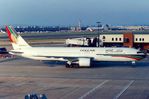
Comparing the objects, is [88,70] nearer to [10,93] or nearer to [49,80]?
[49,80]

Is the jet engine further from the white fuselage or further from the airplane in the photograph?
the white fuselage

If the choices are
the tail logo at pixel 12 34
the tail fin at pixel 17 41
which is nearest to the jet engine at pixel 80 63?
the tail fin at pixel 17 41

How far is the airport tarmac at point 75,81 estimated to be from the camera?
35.4 meters

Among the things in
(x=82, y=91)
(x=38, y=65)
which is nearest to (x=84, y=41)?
(x=38, y=65)

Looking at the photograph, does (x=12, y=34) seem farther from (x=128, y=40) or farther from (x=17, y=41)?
(x=128, y=40)

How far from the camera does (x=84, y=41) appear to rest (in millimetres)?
98562

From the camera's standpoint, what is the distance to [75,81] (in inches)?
1711

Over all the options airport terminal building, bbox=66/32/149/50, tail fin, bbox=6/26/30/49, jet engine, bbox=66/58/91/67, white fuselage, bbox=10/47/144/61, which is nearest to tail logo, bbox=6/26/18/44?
tail fin, bbox=6/26/30/49

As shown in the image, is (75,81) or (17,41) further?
(17,41)

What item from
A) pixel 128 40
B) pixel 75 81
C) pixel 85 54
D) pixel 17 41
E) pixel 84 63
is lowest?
pixel 75 81

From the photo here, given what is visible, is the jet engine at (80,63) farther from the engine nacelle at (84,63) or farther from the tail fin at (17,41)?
the tail fin at (17,41)

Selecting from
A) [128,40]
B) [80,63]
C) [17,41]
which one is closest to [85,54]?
[80,63]

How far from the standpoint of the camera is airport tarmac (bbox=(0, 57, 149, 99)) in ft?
116

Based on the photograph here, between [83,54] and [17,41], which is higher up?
[17,41]
